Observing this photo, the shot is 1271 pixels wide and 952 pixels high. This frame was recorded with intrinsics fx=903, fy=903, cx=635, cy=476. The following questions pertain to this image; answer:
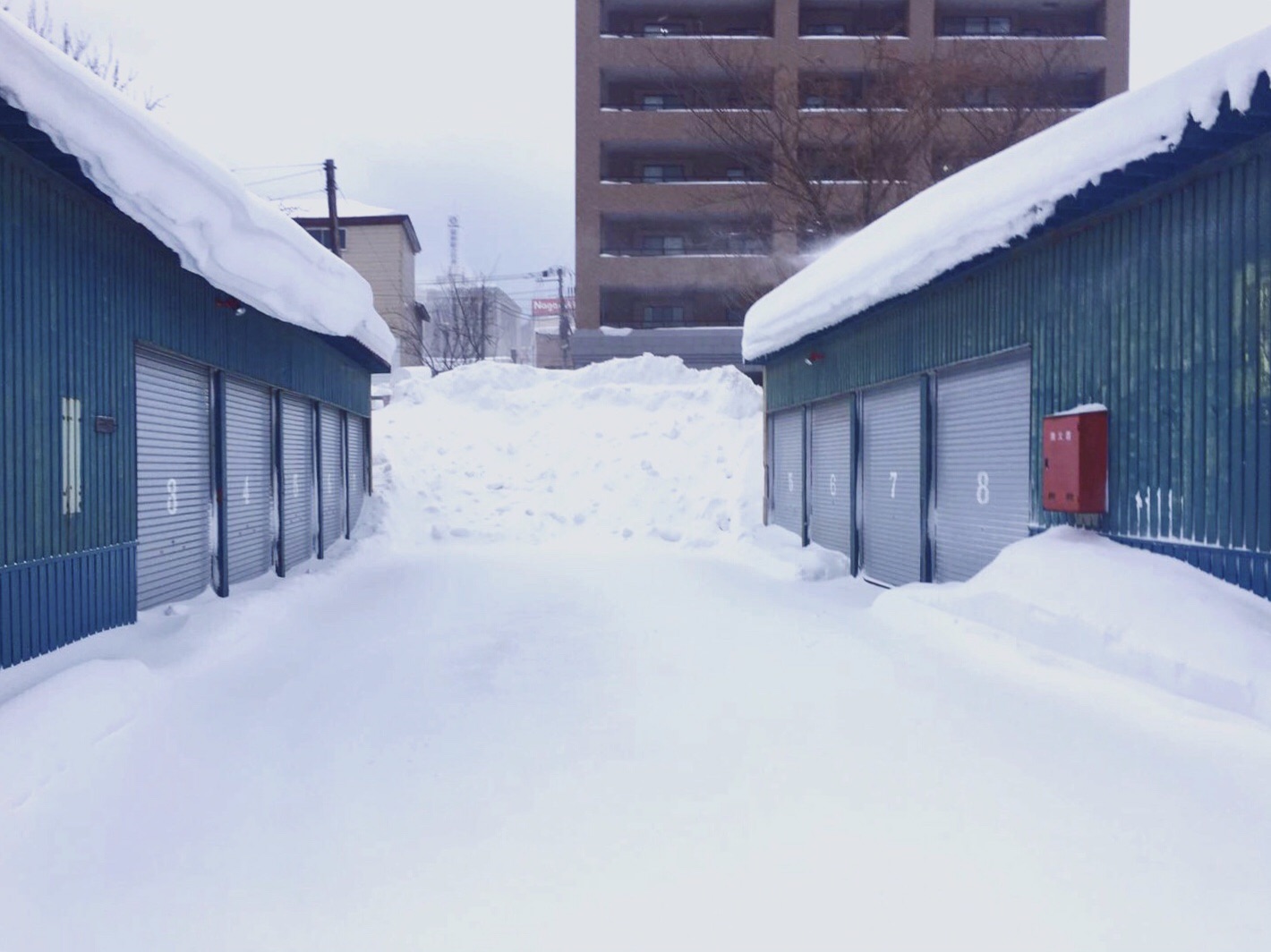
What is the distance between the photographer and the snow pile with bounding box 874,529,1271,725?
540 cm

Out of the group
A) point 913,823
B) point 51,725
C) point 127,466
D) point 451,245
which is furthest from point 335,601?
point 451,245

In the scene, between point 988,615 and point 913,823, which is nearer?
point 913,823

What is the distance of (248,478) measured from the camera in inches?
447

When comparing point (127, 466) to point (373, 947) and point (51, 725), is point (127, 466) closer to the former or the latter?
point (51, 725)

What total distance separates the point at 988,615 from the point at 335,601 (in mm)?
7289

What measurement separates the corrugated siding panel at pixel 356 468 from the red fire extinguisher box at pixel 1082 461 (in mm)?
13123

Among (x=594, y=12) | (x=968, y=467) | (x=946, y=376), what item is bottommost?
(x=968, y=467)

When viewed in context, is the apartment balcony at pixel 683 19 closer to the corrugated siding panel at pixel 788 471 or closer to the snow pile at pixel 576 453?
the snow pile at pixel 576 453

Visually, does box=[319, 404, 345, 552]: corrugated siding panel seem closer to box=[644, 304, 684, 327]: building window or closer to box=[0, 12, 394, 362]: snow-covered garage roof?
box=[0, 12, 394, 362]: snow-covered garage roof

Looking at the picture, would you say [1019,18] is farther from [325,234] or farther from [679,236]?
[325,234]

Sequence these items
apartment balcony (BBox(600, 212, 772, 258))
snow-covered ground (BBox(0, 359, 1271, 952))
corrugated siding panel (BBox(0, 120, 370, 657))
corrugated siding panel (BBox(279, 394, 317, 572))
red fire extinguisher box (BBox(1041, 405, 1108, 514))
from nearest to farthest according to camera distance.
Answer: snow-covered ground (BBox(0, 359, 1271, 952)), corrugated siding panel (BBox(0, 120, 370, 657)), red fire extinguisher box (BBox(1041, 405, 1108, 514)), corrugated siding panel (BBox(279, 394, 317, 572)), apartment balcony (BBox(600, 212, 772, 258))

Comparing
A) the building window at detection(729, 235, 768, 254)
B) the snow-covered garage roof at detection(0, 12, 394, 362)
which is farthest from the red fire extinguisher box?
the building window at detection(729, 235, 768, 254)

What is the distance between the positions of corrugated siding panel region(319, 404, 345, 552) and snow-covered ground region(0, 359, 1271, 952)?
18.5 ft

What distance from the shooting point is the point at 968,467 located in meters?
9.80
